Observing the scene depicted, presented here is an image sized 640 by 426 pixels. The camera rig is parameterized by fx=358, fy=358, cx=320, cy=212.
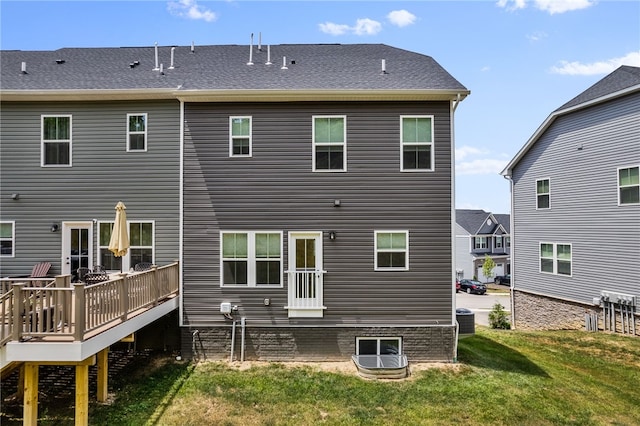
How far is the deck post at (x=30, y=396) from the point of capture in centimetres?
545

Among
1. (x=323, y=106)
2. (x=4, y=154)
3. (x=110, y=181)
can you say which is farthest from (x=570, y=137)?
(x=4, y=154)

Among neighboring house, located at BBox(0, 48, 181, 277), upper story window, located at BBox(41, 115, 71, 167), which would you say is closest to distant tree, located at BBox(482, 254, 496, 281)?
neighboring house, located at BBox(0, 48, 181, 277)

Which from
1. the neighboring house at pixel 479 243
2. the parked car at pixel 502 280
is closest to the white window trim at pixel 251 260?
the neighboring house at pixel 479 243

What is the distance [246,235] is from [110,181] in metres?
4.04

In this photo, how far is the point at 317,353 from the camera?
9.03 meters

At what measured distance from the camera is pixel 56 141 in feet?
31.8

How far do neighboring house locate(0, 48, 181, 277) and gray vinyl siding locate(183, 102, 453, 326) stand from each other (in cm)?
97

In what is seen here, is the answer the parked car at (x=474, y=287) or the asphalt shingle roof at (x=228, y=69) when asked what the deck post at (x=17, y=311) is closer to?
the asphalt shingle roof at (x=228, y=69)

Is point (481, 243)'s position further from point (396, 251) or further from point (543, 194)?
point (396, 251)

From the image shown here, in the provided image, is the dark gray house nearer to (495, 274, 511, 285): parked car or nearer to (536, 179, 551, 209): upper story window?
(536, 179, 551, 209): upper story window

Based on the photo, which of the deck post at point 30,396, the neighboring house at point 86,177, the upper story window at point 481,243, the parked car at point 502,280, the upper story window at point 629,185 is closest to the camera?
the deck post at point 30,396

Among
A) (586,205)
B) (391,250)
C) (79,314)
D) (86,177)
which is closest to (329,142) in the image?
(391,250)

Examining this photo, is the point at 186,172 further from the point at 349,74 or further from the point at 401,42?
the point at 401,42

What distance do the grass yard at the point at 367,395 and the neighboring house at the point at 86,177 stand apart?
11.3 feet
